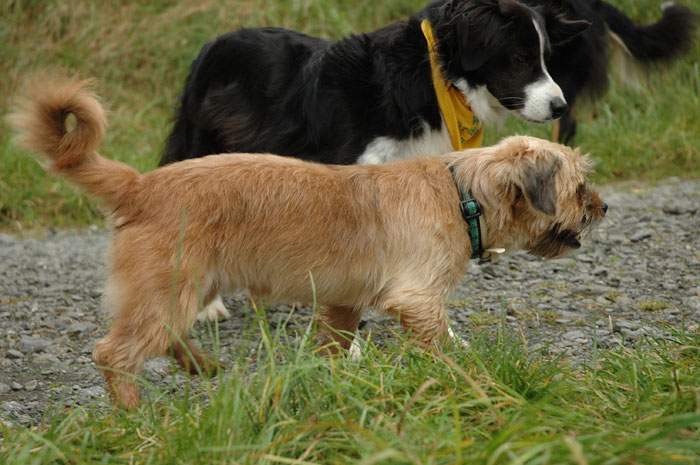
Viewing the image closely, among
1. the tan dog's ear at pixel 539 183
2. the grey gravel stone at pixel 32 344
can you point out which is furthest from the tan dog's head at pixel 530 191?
the grey gravel stone at pixel 32 344

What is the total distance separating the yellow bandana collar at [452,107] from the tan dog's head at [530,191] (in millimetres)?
797

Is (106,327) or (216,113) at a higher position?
(216,113)

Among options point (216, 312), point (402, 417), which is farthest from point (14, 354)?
point (402, 417)

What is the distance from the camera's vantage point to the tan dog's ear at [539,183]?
4.36 m

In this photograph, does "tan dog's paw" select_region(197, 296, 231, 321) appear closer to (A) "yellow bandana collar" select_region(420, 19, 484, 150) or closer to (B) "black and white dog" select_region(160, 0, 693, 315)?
(B) "black and white dog" select_region(160, 0, 693, 315)

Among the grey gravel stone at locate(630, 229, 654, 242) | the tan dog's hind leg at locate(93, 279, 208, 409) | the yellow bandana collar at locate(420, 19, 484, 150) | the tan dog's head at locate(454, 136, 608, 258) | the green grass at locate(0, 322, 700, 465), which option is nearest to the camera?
the green grass at locate(0, 322, 700, 465)

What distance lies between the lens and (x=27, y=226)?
797cm

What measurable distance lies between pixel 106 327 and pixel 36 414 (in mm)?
1277

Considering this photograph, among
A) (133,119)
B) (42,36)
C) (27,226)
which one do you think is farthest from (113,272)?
(42,36)

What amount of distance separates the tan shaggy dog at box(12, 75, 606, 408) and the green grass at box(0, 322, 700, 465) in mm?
466

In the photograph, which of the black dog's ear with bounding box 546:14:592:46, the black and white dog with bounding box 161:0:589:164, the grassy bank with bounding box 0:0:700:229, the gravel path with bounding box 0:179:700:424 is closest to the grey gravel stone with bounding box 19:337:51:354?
the gravel path with bounding box 0:179:700:424

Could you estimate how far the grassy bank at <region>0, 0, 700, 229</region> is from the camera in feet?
29.0

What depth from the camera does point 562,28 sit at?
5.64 meters

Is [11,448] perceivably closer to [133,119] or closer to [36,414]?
[36,414]
